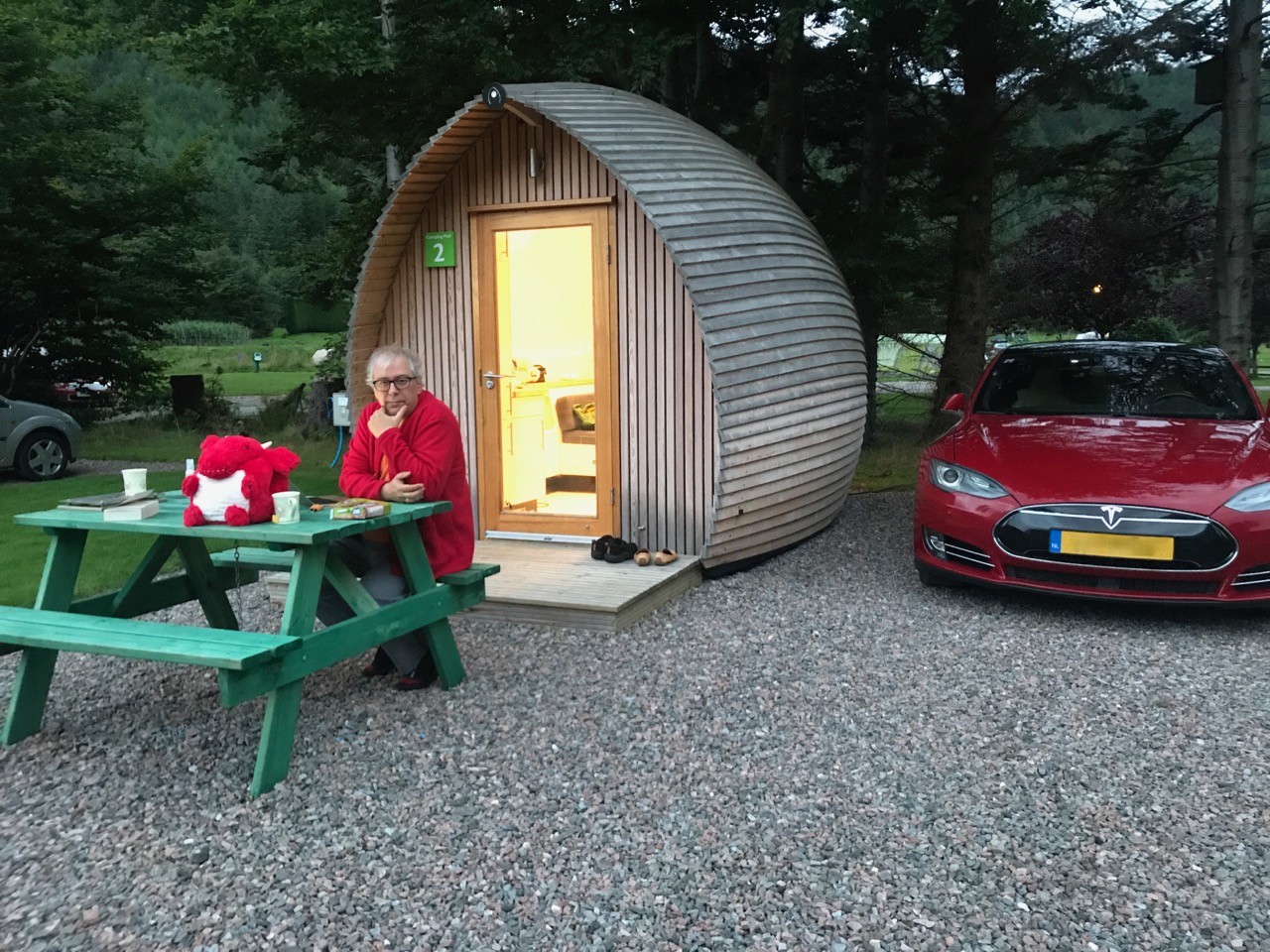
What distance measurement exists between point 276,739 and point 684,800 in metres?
1.50

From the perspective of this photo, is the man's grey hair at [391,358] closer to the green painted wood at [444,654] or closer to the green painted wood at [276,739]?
the green painted wood at [444,654]

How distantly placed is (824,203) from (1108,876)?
11.2 m

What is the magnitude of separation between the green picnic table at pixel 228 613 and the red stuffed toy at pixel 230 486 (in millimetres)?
65

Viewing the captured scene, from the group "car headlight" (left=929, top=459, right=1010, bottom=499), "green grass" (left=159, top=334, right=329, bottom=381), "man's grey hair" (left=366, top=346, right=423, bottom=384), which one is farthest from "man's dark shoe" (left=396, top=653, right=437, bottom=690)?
"green grass" (left=159, top=334, right=329, bottom=381)

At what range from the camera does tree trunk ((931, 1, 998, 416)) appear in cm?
1280

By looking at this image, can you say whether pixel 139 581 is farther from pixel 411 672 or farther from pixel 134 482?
pixel 411 672

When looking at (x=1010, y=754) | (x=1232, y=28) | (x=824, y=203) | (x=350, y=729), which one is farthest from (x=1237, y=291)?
(x=350, y=729)

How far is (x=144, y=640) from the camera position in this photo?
12.8 ft

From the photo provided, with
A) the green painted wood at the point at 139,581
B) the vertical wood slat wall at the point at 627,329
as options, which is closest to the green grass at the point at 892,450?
the vertical wood slat wall at the point at 627,329

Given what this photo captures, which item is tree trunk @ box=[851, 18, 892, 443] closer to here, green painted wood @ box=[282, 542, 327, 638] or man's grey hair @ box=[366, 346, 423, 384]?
man's grey hair @ box=[366, 346, 423, 384]

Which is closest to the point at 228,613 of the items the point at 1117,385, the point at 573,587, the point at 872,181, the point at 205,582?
the point at 205,582

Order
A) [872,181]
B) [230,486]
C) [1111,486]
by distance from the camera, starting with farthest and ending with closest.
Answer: [872,181] < [1111,486] < [230,486]

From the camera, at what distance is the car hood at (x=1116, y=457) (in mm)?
5750

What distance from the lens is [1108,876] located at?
10.7 ft
